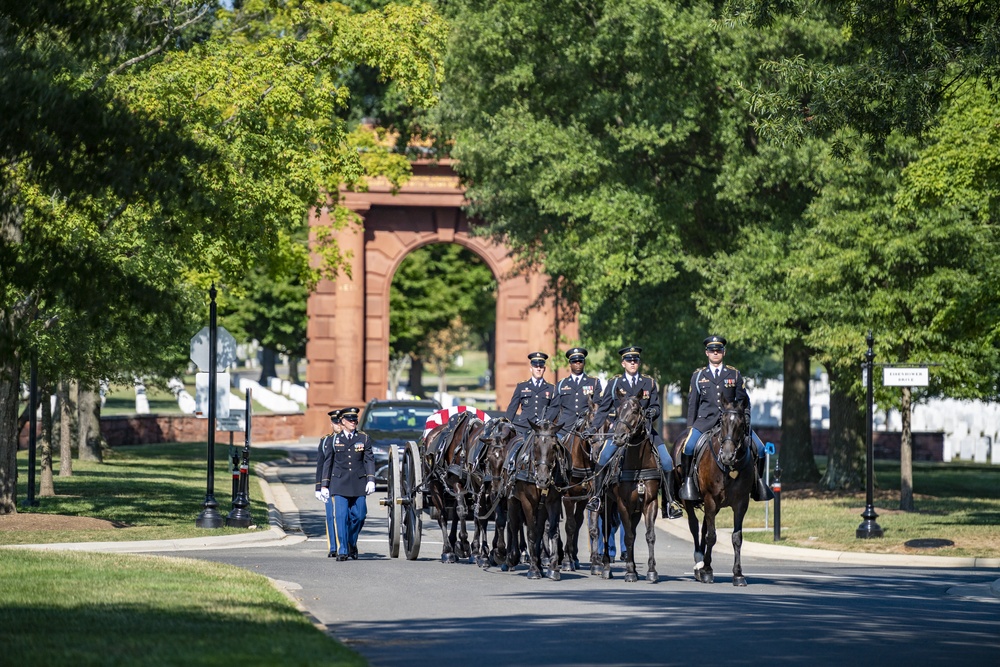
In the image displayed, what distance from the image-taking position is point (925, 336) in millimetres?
29625

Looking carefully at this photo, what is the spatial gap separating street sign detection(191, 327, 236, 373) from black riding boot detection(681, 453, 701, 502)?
55.3 feet

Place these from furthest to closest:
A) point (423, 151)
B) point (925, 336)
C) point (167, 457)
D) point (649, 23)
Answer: point (423, 151) → point (167, 457) → point (649, 23) → point (925, 336)

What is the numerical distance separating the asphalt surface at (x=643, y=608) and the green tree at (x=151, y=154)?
3.41m

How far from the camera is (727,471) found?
16719 millimetres

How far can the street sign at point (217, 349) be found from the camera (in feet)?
106

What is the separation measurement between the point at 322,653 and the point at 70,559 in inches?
322

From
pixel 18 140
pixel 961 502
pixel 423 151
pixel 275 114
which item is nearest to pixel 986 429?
pixel 423 151

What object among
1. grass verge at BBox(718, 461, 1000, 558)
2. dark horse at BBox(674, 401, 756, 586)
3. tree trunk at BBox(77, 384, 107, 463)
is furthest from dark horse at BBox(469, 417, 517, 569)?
tree trunk at BBox(77, 384, 107, 463)

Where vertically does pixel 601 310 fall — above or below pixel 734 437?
above

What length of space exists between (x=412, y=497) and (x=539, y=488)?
3.10 m

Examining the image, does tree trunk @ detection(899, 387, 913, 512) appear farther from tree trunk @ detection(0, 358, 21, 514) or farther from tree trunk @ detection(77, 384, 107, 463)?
tree trunk @ detection(77, 384, 107, 463)

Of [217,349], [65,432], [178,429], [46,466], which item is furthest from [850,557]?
[178,429]

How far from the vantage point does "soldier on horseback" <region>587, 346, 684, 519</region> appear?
17328mm

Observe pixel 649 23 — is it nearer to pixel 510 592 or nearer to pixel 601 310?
pixel 601 310
